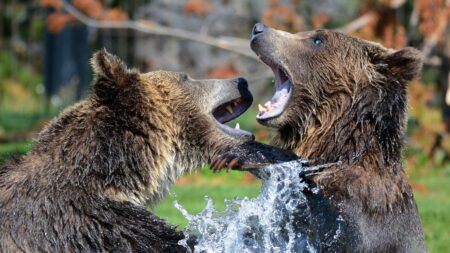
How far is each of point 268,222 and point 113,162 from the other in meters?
0.87

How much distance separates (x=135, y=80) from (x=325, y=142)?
1047 millimetres

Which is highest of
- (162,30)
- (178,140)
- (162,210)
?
(162,30)

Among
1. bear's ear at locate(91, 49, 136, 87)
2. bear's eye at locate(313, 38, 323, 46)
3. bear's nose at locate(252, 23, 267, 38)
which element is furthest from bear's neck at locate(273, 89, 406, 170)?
bear's ear at locate(91, 49, 136, 87)

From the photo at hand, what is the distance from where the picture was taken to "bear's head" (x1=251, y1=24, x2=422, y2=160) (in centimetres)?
545

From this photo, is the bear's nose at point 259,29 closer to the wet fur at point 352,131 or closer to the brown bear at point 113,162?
the wet fur at point 352,131

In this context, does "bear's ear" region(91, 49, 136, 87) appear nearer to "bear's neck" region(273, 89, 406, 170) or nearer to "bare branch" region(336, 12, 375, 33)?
"bear's neck" region(273, 89, 406, 170)

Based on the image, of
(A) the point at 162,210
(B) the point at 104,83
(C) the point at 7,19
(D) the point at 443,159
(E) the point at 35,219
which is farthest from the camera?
(C) the point at 7,19

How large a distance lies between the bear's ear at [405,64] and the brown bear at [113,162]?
0.79m

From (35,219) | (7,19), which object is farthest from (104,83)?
(7,19)

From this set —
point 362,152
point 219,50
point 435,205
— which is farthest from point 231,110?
point 219,50

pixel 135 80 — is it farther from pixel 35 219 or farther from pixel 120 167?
pixel 35 219

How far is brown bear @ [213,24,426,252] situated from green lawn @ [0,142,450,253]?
2.26 metres

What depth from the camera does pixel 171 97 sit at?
18.1ft

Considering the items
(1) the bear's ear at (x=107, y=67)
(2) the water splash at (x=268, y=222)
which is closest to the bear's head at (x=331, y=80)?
(2) the water splash at (x=268, y=222)
